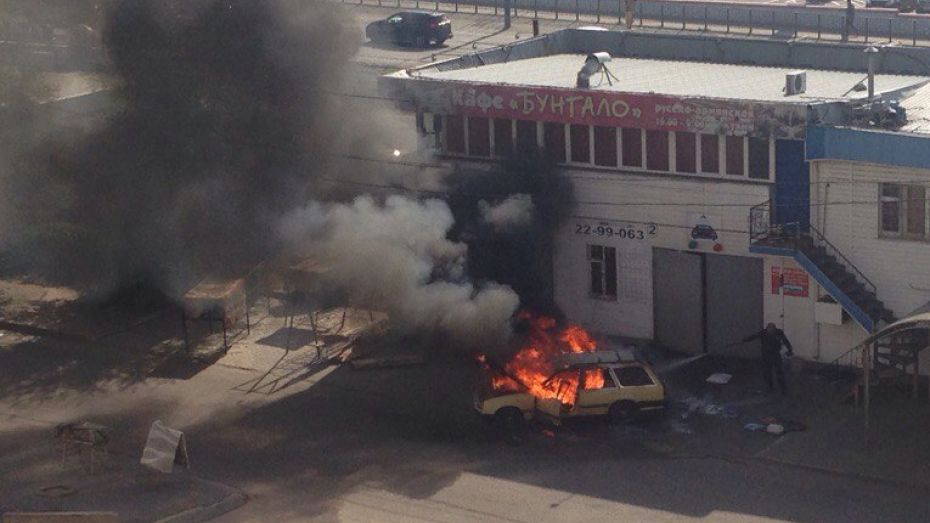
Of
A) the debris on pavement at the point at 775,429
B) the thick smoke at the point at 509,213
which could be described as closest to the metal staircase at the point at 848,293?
the debris on pavement at the point at 775,429

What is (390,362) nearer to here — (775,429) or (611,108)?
(611,108)

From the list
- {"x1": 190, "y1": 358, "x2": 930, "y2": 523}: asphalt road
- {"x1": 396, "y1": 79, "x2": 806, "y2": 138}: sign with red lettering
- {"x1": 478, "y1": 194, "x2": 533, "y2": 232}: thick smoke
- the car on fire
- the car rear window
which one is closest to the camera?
{"x1": 190, "y1": 358, "x2": 930, "y2": 523}: asphalt road

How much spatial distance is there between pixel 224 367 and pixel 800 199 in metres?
11.1

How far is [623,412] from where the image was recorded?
24.1m

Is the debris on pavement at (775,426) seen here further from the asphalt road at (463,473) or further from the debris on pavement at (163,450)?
the debris on pavement at (163,450)

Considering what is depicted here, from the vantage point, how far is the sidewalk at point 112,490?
21766 mm

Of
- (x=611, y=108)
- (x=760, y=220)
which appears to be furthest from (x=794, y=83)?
(x=611, y=108)

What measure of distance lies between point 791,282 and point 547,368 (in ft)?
15.8

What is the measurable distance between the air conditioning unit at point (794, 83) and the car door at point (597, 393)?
7.62 metres

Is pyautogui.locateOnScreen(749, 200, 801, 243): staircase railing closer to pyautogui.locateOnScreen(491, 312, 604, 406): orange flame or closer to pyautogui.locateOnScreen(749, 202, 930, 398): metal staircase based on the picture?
pyautogui.locateOnScreen(749, 202, 930, 398): metal staircase

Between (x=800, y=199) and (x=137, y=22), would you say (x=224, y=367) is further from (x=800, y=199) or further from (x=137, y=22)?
(x=800, y=199)

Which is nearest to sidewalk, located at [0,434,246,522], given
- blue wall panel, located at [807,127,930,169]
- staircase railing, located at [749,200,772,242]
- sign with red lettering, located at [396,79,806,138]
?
sign with red lettering, located at [396,79,806,138]

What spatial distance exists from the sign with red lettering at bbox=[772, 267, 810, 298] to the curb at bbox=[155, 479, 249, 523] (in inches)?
401

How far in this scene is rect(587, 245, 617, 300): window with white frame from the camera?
93.2 feet
